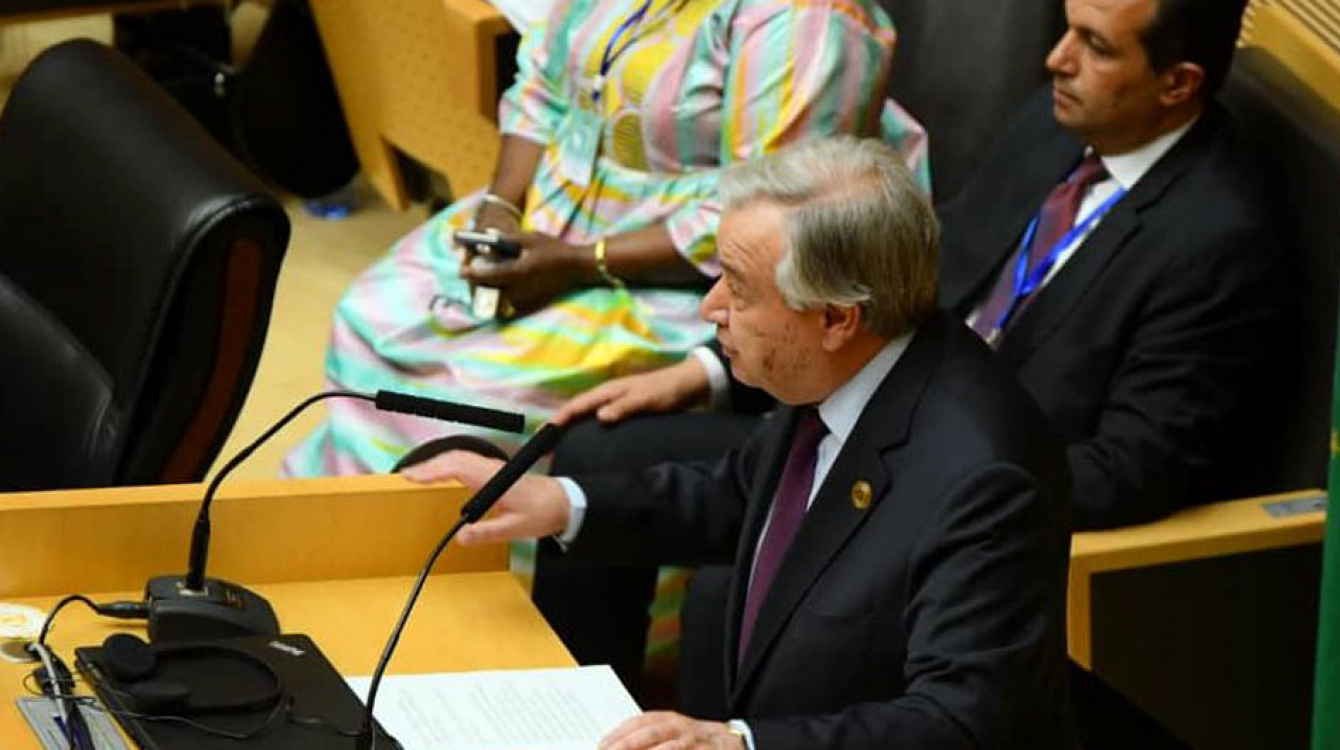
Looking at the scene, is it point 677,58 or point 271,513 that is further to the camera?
point 677,58

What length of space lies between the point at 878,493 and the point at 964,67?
4.73 ft

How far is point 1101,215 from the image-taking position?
304 centimetres

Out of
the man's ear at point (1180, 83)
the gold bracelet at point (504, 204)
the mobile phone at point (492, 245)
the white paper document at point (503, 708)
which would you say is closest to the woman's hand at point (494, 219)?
the gold bracelet at point (504, 204)

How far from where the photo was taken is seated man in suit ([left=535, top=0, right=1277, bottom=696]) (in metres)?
2.91

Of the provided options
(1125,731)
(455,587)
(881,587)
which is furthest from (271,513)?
(1125,731)

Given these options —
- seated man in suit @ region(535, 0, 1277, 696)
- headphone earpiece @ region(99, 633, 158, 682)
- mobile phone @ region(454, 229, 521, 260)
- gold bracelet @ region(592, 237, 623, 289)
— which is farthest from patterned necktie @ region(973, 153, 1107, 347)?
headphone earpiece @ region(99, 633, 158, 682)

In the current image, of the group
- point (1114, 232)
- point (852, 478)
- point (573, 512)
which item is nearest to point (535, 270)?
point (1114, 232)

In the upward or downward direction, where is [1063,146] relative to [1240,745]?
upward

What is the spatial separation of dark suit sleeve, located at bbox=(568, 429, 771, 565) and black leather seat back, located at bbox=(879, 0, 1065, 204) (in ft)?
3.53

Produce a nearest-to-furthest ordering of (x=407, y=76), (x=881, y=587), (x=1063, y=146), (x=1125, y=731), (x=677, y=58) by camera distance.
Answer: (x=881, y=587), (x=1125, y=731), (x=1063, y=146), (x=677, y=58), (x=407, y=76)

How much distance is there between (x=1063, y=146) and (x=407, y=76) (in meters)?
2.08

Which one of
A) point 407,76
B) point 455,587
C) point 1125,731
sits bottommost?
point 407,76

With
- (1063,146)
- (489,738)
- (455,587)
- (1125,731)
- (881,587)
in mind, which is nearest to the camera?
(489,738)

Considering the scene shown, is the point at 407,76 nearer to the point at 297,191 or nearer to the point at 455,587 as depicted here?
the point at 297,191
